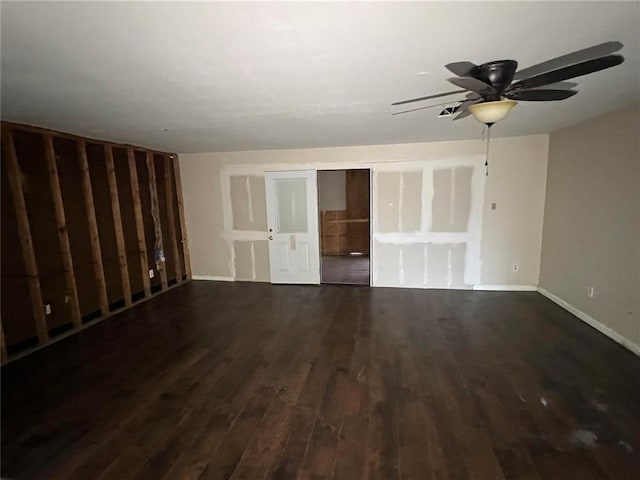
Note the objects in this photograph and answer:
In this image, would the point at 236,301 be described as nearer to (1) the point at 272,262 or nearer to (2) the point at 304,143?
(1) the point at 272,262

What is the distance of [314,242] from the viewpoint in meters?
6.05

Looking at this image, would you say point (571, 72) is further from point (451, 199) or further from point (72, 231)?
point (72, 231)

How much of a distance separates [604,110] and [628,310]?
2082mm

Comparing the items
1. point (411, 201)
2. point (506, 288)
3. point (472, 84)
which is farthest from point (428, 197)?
point (472, 84)

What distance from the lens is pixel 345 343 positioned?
3.76 metres

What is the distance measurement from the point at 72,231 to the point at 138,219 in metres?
1.11

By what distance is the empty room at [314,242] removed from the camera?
182 centimetres

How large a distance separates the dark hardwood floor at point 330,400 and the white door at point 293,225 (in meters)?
1.71

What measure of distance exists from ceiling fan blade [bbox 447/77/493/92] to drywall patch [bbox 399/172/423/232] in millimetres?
3532

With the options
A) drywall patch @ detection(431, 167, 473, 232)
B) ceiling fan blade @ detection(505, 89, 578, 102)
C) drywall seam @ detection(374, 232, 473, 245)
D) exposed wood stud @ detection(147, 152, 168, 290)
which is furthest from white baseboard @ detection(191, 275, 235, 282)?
ceiling fan blade @ detection(505, 89, 578, 102)

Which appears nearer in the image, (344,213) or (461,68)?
(461,68)

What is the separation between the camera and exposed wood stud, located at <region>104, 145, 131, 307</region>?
482 cm

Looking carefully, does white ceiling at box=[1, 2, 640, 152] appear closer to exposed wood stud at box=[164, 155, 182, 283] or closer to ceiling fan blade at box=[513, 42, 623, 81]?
ceiling fan blade at box=[513, 42, 623, 81]

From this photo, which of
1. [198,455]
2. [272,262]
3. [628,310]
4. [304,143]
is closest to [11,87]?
[198,455]
